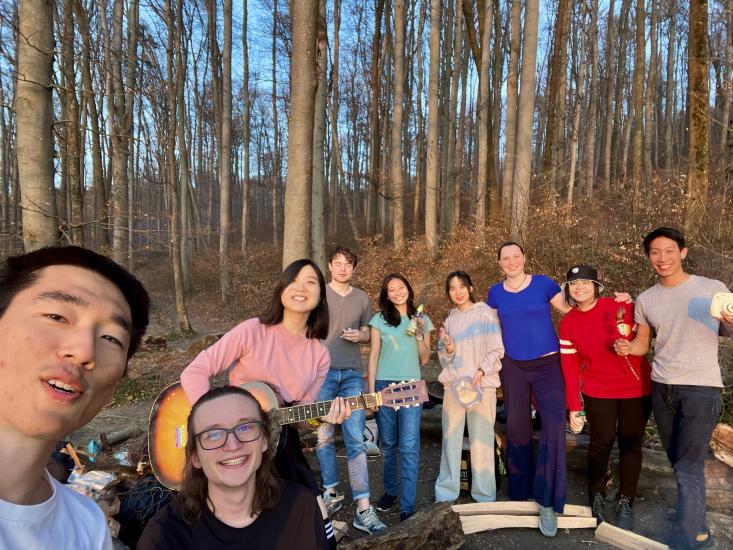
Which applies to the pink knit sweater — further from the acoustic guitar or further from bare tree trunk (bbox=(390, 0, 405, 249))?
bare tree trunk (bbox=(390, 0, 405, 249))

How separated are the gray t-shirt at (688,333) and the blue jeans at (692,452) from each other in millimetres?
97

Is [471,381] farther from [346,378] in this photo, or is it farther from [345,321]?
[345,321]

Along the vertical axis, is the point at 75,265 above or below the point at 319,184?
below

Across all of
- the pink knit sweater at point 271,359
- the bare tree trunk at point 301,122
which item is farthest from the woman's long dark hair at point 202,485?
the bare tree trunk at point 301,122

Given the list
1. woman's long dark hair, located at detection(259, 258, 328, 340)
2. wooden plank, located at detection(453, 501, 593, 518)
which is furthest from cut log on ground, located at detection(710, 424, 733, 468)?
woman's long dark hair, located at detection(259, 258, 328, 340)

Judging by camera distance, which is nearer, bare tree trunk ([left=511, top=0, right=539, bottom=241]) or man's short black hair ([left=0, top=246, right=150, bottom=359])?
man's short black hair ([left=0, top=246, right=150, bottom=359])

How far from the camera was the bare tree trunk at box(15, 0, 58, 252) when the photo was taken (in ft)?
14.0

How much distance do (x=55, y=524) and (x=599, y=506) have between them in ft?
14.3

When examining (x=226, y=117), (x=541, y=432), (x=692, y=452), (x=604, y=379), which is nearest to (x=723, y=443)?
(x=692, y=452)

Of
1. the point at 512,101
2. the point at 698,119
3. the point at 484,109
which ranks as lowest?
the point at 698,119

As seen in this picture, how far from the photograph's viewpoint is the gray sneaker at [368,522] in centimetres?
375

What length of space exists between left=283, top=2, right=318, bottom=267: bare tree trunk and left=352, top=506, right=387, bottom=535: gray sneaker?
306 cm

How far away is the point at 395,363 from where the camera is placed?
412 cm

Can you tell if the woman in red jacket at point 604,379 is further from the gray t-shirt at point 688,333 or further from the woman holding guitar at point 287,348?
the woman holding guitar at point 287,348
